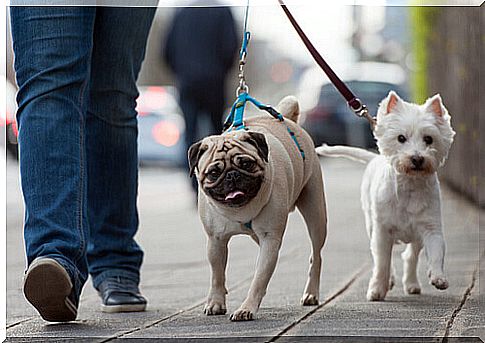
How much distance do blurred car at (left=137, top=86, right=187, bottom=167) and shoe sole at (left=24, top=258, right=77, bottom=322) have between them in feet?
15.9

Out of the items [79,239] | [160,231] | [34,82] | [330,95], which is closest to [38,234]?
[79,239]

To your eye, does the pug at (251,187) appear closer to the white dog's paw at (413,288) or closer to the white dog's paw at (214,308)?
the white dog's paw at (214,308)

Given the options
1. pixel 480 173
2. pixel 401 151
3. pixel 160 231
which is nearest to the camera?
pixel 401 151

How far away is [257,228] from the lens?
144 inches

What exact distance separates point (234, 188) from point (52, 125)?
2.17ft

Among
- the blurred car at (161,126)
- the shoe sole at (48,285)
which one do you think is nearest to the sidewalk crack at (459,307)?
the shoe sole at (48,285)

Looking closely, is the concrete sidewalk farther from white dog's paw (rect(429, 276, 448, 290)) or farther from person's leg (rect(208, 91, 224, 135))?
person's leg (rect(208, 91, 224, 135))

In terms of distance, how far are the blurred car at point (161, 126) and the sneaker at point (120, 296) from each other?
4150 mm

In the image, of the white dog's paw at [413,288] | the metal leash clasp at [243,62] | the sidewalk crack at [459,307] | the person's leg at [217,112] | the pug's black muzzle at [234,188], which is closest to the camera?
the sidewalk crack at [459,307]

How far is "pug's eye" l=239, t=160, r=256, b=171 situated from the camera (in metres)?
3.49

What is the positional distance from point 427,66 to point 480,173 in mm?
5026

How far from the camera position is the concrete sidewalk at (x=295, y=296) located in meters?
3.24

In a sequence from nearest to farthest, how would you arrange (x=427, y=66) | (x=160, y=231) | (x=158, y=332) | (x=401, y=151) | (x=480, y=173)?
(x=158, y=332) < (x=401, y=151) < (x=480, y=173) < (x=160, y=231) < (x=427, y=66)

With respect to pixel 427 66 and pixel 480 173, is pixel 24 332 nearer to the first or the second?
pixel 480 173
